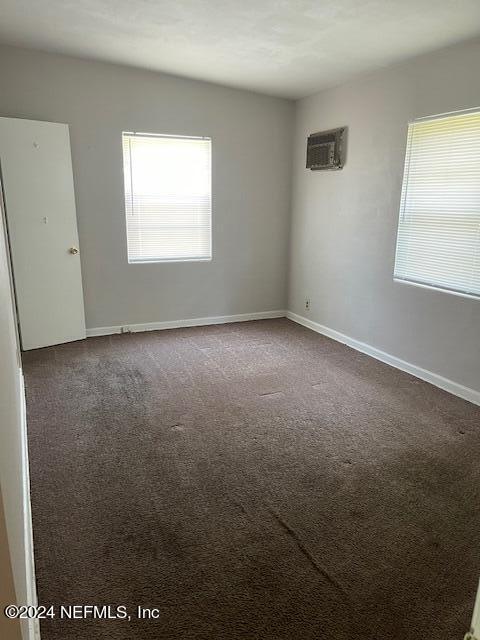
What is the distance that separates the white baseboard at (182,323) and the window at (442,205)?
2.06m

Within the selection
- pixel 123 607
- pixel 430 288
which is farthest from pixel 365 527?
pixel 430 288

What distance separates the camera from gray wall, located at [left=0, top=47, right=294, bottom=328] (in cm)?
416

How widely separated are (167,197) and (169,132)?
65 cm

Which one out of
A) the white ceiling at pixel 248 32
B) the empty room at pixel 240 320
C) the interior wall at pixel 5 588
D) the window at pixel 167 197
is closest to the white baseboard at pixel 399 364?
the empty room at pixel 240 320

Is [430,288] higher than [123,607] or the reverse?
higher

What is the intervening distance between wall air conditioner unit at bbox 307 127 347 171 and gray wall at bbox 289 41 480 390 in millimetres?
90

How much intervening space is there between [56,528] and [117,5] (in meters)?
3.13

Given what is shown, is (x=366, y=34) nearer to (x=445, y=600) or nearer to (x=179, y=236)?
(x=179, y=236)

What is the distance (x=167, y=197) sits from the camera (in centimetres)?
479

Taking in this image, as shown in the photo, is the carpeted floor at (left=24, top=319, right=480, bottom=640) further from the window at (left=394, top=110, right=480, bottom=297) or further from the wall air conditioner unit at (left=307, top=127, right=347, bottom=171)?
the wall air conditioner unit at (left=307, top=127, right=347, bottom=171)

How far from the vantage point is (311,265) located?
5.14 meters

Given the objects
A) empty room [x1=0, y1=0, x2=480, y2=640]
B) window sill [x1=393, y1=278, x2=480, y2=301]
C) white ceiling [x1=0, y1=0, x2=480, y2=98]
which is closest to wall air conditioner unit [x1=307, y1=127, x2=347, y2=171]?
empty room [x1=0, y1=0, x2=480, y2=640]

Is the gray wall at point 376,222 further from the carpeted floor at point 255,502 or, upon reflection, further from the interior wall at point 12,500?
the interior wall at point 12,500

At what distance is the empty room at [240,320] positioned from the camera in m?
1.75
